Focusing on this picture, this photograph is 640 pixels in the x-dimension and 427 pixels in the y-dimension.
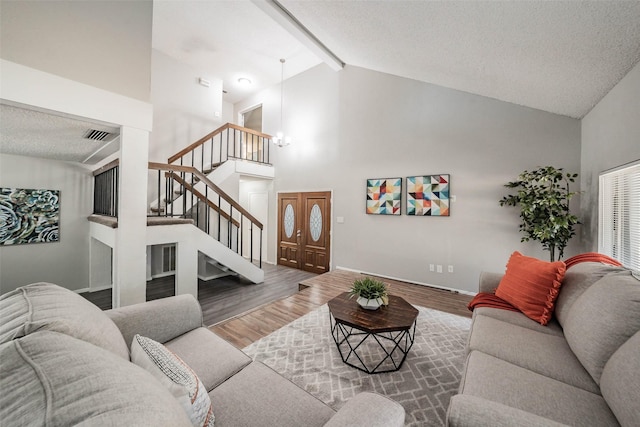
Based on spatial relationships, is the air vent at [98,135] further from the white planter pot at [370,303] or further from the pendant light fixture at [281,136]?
the white planter pot at [370,303]

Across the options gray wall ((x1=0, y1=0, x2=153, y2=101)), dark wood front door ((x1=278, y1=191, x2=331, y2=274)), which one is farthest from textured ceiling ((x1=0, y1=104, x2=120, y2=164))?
dark wood front door ((x1=278, y1=191, x2=331, y2=274))

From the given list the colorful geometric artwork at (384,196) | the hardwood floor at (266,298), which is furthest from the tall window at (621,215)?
the colorful geometric artwork at (384,196)

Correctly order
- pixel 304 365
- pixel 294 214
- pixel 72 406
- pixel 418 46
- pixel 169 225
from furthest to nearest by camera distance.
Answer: pixel 294 214, pixel 169 225, pixel 418 46, pixel 304 365, pixel 72 406

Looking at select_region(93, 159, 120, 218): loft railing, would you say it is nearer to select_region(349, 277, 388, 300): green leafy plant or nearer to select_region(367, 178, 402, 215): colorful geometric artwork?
select_region(349, 277, 388, 300): green leafy plant

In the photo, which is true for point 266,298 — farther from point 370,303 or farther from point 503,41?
point 503,41

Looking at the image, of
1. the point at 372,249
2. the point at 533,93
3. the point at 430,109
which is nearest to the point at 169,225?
the point at 372,249

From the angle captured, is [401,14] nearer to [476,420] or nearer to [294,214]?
[476,420]

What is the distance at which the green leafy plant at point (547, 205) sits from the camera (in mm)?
2824

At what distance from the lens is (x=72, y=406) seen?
54cm

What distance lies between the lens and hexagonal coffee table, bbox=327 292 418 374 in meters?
1.91

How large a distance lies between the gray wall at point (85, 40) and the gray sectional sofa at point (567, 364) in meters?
3.60

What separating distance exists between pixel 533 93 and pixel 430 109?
1.44 meters

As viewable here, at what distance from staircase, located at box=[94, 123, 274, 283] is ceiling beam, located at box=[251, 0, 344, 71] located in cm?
231

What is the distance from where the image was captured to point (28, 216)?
3537mm
